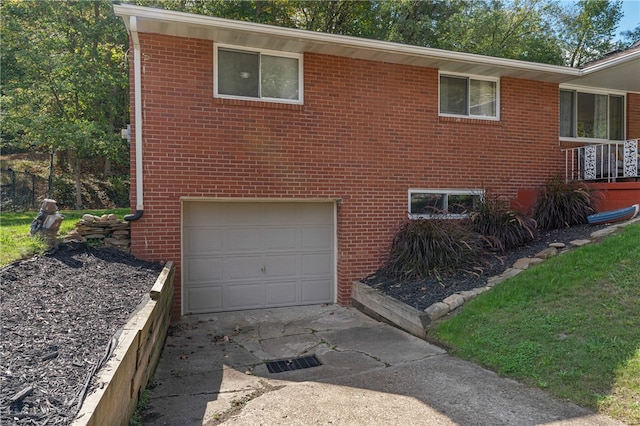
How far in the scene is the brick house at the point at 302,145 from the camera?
6.85 meters

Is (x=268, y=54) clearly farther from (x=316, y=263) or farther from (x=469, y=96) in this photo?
(x=469, y=96)

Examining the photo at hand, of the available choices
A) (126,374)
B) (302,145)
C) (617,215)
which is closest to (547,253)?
(617,215)

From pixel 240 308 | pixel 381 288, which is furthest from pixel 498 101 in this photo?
pixel 240 308

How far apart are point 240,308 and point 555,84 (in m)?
8.88

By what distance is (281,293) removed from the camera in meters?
8.07

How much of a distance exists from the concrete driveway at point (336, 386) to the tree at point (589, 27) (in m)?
19.3

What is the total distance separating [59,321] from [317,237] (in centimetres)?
529

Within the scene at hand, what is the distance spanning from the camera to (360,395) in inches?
155

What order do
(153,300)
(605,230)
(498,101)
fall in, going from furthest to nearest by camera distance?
(498,101) → (605,230) → (153,300)

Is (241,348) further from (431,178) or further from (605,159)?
(605,159)

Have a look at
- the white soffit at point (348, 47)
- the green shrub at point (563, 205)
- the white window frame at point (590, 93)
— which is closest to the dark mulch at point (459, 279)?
the green shrub at point (563, 205)

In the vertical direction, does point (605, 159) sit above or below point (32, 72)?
below

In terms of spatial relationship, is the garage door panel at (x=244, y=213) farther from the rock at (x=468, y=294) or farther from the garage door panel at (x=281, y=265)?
the rock at (x=468, y=294)

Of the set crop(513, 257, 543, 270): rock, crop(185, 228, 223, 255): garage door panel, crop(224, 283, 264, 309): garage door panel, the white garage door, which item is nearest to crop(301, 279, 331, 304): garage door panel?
the white garage door
